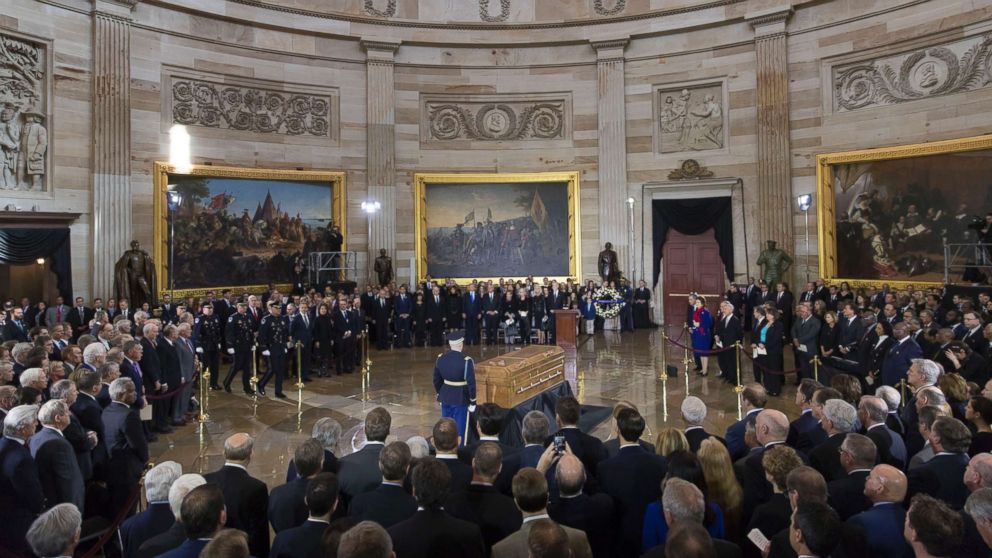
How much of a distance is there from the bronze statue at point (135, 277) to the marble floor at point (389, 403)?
16.5 feet

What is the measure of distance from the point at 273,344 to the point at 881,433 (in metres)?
10.2

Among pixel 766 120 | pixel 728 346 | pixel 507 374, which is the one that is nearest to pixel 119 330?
pixel 507 374

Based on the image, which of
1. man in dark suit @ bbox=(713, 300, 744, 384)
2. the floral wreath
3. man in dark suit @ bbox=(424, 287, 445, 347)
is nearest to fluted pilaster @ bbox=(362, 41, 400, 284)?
man in dark suit @ bbox=(424, 287, 445, 347)

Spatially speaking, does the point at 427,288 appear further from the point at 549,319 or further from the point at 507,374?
the point at 507,374

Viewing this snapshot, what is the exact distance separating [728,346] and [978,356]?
446 centimetres

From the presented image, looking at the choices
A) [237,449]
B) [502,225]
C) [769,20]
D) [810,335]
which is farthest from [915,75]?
[237,449]

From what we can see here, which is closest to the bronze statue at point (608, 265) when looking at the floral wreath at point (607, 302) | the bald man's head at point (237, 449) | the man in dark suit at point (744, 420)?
the floral wreath at point (607, 302)

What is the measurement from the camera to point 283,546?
350 cm

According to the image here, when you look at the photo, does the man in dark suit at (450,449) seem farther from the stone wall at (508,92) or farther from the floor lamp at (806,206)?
the floor lamp at (806,206)

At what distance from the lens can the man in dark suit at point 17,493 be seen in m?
4.62

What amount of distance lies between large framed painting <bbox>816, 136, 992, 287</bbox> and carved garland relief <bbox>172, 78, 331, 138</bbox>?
16.0 meters

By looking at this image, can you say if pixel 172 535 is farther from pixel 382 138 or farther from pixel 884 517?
pixel 382 138

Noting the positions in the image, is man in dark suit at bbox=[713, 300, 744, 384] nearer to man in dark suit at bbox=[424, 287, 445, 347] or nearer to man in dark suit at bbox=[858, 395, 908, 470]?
man in dark suit at bbox=[858, 395, 908, 470]

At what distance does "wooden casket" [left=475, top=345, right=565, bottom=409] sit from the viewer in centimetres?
891
